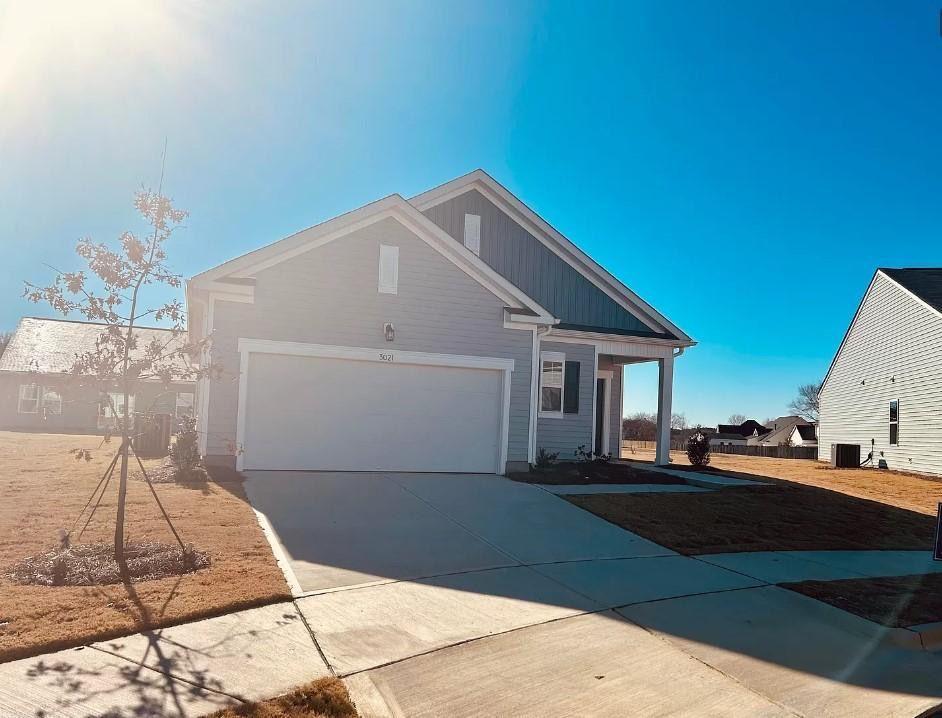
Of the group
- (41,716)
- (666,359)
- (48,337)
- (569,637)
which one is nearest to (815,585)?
(569,637)

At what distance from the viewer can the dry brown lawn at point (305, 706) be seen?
3.72 meters

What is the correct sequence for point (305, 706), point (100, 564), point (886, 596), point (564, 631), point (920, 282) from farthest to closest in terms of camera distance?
point (920, 282), point (886, 596), point (100, 564), point (564, 631), point (305, 706)

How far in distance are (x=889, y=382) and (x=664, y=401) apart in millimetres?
12248

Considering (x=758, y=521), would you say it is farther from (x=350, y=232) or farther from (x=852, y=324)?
(x=852, y=324)

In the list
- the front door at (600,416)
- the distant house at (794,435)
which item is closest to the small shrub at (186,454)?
the front door at (600,416)

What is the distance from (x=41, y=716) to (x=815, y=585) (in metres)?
6.65

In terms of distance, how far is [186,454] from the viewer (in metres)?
11.3

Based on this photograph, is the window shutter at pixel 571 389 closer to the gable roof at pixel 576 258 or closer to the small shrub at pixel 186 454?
the gable roof at pixel 576 258

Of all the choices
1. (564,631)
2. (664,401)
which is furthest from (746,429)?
(564,631)

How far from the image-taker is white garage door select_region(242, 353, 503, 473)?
12.0m

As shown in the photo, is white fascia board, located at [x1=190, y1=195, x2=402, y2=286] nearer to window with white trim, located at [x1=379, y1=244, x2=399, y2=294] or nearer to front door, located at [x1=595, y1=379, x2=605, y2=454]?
window with white trim, located at [x1=379, y1=244, x2=399, y2=294]

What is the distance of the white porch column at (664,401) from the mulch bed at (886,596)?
9.84 metres

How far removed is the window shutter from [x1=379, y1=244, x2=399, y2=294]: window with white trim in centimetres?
533

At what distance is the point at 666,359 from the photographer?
17422mm
